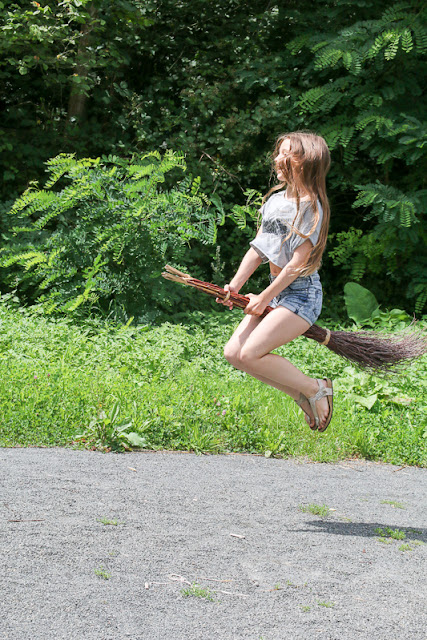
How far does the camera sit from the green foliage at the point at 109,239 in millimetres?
8312

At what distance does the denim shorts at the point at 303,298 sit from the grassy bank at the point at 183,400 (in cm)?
182

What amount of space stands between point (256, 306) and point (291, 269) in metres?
0.27

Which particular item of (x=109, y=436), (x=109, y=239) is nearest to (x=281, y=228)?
(x=109, y=436)

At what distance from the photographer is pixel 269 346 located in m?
3.64

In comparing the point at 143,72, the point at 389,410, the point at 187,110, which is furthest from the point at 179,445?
the point at 143,72

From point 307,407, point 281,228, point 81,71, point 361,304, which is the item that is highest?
point 81,71

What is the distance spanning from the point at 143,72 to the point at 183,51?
0.71 meters

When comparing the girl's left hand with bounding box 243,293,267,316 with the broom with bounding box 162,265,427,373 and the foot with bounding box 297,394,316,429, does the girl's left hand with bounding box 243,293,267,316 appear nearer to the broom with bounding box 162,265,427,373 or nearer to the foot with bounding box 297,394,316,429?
the broom with bounding box 162,265,427,373

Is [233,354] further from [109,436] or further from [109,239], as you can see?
[109,239]

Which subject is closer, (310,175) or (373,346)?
(310,175)

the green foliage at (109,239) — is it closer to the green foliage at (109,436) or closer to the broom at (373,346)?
the green foliage at (109,436)

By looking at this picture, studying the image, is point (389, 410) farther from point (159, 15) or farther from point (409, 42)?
point (159, 15)

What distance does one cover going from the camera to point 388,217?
30.1 feet

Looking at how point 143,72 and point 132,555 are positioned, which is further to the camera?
point 143,72
